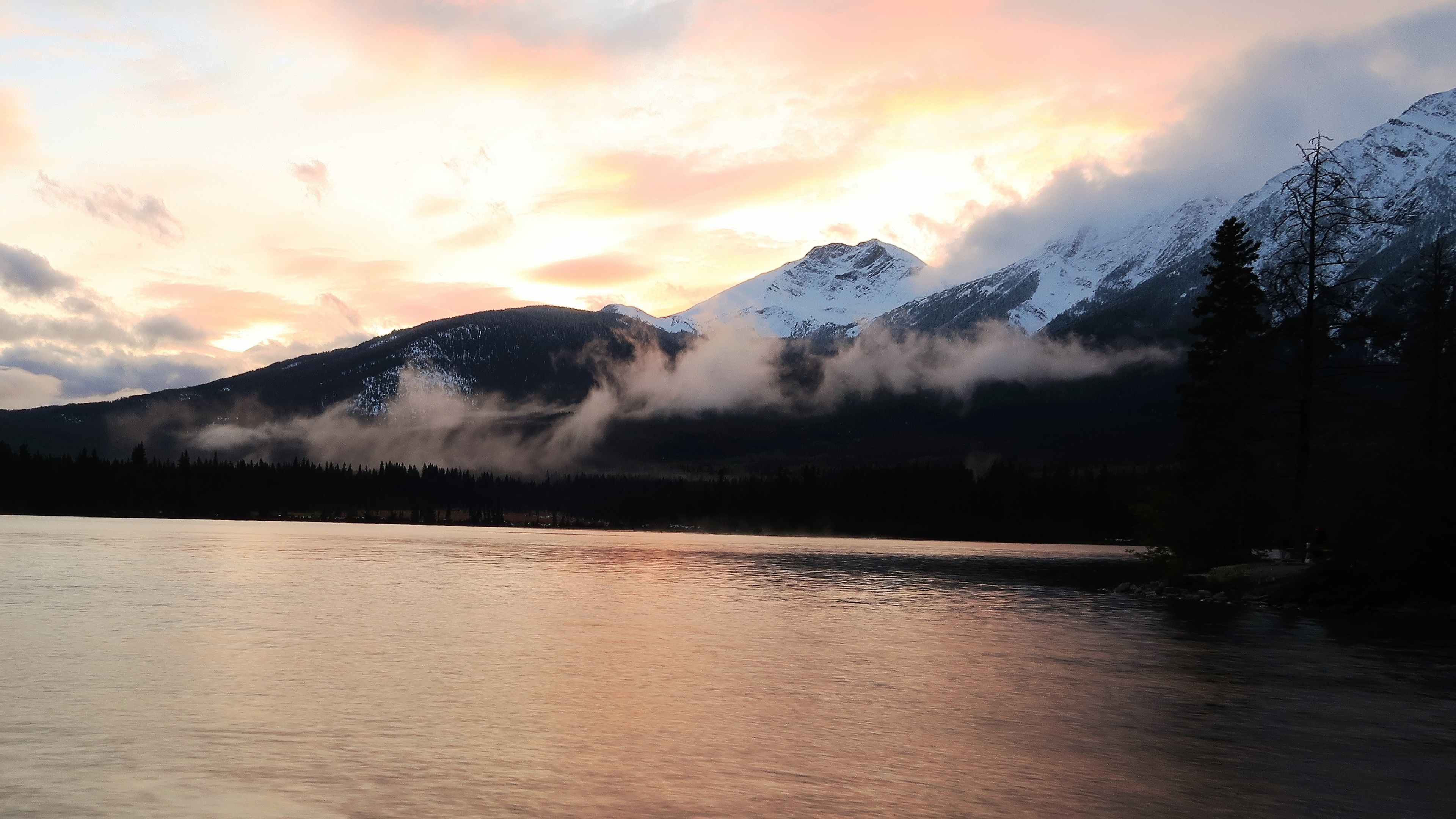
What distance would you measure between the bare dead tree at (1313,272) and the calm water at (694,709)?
15261 millimetres

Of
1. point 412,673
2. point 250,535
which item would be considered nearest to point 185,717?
point 412,673

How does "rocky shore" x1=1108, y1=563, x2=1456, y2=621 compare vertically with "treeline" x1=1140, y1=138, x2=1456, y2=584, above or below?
below

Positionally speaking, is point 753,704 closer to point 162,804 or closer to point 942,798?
point 942,798

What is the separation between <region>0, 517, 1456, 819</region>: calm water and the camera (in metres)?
22.3

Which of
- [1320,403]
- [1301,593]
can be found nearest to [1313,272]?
[1320,403]

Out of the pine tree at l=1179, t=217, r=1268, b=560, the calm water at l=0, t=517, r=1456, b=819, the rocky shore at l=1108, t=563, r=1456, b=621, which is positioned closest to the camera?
the calm water at l=0, t=517, r=1456, b=819

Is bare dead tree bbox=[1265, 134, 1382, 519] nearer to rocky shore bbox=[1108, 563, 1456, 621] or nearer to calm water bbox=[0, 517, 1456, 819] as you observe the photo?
rocky shore bbox=[1108, 563, 1456, 621]

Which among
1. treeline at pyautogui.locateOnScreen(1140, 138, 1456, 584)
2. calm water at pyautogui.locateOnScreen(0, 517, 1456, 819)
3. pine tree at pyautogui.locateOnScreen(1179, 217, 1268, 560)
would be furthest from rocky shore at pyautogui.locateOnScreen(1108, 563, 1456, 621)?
pine tree at pyautogui.locateOnScreen(1179, 217, 1268, 560)

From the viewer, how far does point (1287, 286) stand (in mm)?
62562

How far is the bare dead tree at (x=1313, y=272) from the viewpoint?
200 ft

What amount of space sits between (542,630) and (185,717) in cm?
2321

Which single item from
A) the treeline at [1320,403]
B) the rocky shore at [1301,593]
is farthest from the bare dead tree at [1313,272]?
the rocky shore at [1301,593]

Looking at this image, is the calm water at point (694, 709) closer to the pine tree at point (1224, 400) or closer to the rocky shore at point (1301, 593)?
the rocky shore at point (1301, 593)

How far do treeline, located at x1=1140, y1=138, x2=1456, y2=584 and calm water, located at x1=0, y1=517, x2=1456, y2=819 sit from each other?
7483 mm
